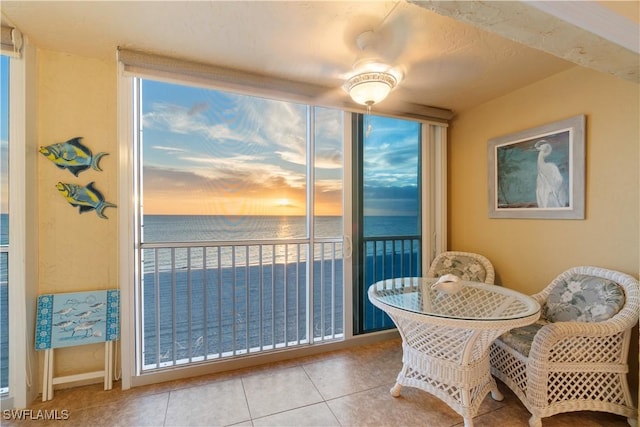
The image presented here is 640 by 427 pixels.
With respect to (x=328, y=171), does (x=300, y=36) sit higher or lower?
higher

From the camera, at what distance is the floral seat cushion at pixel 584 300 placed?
5.49ft

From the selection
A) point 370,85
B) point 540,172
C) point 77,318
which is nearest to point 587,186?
point 540,172

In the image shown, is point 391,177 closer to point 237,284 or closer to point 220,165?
point 220,165

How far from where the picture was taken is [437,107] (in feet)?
9.27

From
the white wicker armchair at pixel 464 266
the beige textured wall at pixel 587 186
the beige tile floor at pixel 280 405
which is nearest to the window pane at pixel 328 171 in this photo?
the white wicker armchair at pixel 464 266

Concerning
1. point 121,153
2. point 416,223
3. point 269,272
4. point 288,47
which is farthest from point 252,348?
point 288,47

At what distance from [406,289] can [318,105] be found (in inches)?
67.2

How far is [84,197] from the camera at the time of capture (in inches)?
75.9

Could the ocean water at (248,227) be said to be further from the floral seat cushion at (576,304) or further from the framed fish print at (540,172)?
the floral seat cushion at (576,304)

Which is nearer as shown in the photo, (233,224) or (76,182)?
(76,182)

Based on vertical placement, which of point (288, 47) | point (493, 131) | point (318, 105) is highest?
point (288, 47)

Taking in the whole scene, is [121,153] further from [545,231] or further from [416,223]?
[545,231]

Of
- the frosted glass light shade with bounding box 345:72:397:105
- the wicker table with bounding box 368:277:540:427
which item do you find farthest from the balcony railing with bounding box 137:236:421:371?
the frosted glass light shade with bounding box 345:72:397:105

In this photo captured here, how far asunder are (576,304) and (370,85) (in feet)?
6.64
